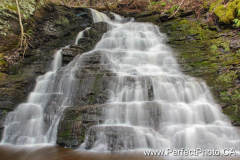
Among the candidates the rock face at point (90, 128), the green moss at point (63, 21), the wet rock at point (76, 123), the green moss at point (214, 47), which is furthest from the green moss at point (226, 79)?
the green moss at point (63, 21)

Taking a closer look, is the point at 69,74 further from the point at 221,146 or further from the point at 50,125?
the point at 221,146

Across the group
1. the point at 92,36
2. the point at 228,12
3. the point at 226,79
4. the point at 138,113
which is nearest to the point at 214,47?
the point at 228,12

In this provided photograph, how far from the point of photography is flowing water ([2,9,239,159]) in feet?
15.3

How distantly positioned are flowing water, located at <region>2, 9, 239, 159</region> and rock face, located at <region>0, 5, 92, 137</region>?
0.65 meters

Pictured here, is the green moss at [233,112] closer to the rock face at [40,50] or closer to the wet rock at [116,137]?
the wet rock at [116,137]

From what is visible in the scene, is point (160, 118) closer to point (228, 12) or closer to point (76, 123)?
point (76, 123)

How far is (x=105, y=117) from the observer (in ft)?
18.0

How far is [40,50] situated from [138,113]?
8737mm

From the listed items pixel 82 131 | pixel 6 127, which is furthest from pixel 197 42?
pixel 6 127

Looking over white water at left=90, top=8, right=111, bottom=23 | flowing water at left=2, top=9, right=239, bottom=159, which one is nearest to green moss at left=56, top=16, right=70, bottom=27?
white water at left=90, top=8, right=111, bottom=23

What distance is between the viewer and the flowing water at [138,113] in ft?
15.3

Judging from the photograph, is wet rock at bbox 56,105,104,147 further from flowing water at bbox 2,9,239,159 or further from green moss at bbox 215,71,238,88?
green moss at bbox 215,71,238,88

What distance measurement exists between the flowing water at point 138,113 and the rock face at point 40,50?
65 centimetres

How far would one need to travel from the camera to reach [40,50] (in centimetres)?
1071
